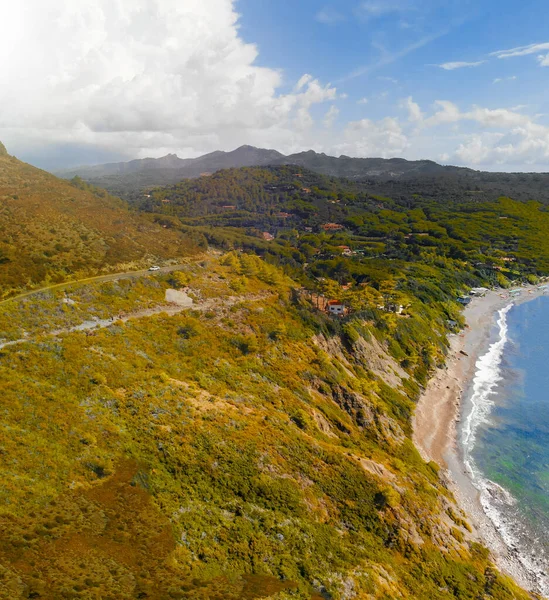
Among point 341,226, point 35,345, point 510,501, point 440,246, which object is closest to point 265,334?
point 35,345

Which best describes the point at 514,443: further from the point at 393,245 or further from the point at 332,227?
the point at 332,227

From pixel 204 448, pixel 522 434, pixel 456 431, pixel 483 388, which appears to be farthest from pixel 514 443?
pixel 204 448

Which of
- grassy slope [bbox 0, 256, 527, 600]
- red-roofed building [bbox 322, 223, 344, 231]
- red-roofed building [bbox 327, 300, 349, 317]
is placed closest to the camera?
grassy slope [bbox 0, 256, 527, 600]

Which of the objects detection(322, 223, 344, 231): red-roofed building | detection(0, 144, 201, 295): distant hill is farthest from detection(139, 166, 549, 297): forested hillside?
detection(0, 144, 201, 295): distant hill

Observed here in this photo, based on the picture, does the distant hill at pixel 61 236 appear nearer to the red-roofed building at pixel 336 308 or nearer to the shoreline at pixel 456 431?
the red-roofed building at pixel 336 308

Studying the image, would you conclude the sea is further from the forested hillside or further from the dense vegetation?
the forested hillside

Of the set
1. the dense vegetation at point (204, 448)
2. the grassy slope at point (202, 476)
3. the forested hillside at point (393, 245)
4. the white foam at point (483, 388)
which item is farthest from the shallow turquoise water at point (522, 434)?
the forested hillside at point (393, 245)
